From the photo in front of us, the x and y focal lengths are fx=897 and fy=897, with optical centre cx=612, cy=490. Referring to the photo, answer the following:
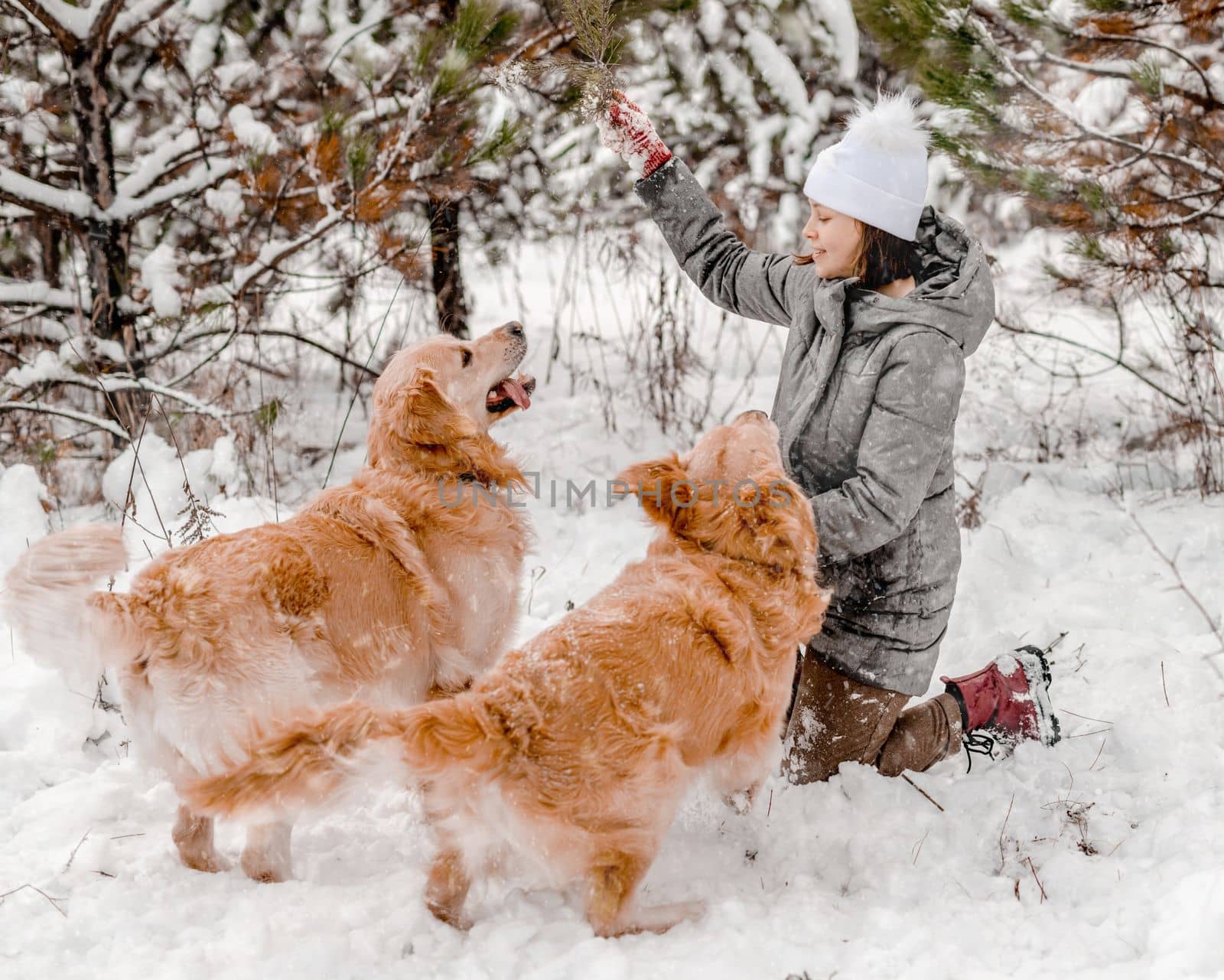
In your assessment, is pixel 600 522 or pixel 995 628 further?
pixel 600 522

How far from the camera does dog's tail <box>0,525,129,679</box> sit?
217 cm

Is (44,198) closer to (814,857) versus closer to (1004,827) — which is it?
(814,857)

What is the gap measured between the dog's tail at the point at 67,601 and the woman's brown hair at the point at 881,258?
7.27 feet

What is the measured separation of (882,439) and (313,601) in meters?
1.66

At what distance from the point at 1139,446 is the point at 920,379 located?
3.70 m

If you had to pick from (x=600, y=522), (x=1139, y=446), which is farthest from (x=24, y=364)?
(x=1139, y=446)

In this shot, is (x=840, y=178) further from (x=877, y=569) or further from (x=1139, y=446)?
(x=1139, y=446)

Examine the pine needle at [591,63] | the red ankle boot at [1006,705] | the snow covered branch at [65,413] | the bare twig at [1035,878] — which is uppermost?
the pine needle at [591,63]

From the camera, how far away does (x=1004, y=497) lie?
4.70 m

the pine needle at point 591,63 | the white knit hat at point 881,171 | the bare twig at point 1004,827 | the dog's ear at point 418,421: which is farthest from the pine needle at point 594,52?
the bare twig at point 1004,827

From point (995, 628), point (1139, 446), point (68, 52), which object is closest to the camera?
point (995, 628)

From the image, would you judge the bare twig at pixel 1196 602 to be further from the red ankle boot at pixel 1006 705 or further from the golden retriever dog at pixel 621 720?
the golden retriever dog at pixel 621 720

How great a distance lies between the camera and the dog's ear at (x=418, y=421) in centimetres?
279

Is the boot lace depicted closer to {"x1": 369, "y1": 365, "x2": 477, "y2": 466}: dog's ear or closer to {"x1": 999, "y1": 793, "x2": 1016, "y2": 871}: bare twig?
{"x1": 999, "y1": 793, "x2": 1016, "y2": 871}: bare twig
